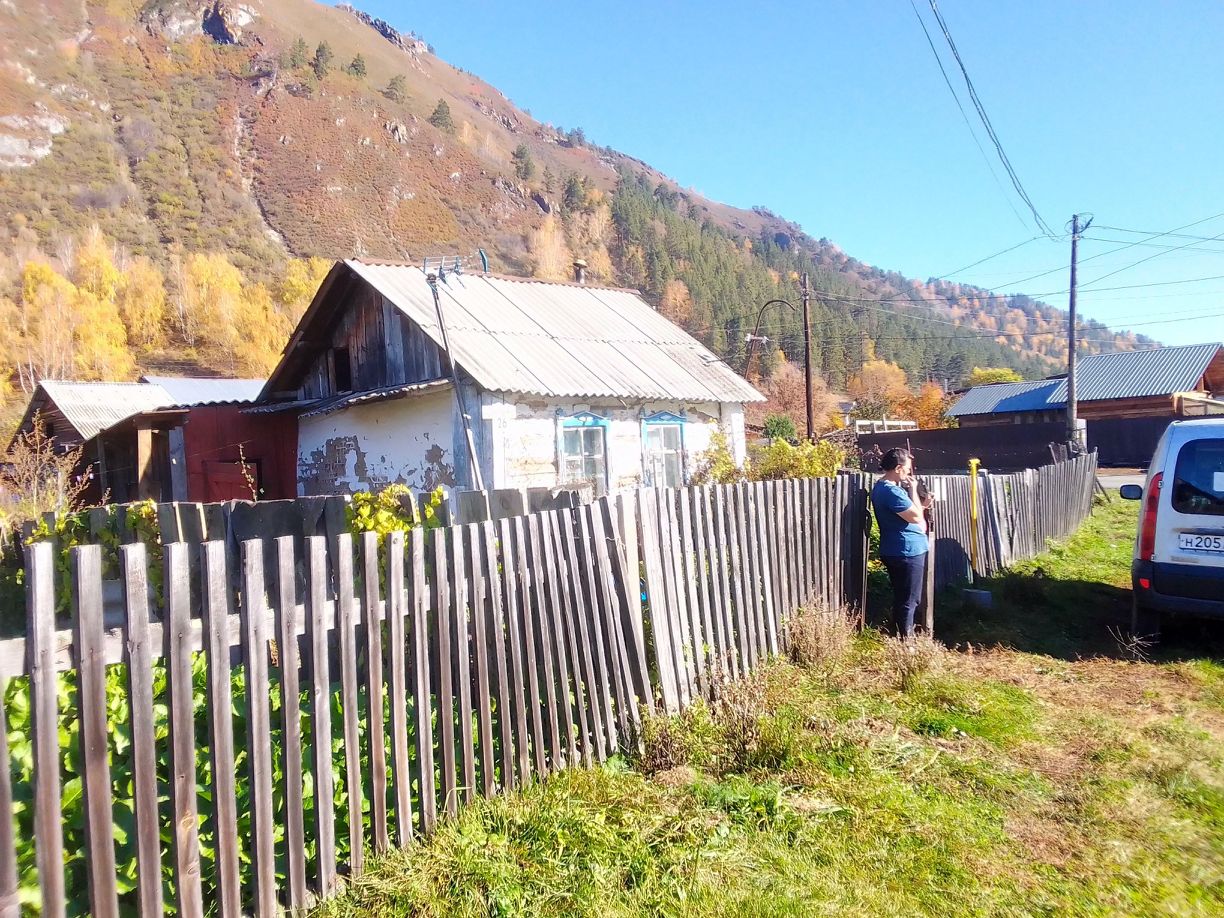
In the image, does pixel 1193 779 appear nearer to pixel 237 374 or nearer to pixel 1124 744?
pixel 1124 744

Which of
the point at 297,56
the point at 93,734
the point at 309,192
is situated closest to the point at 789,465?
the point at 93,734

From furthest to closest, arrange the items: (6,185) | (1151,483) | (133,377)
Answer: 1. (6,185)
2. (133,377)
3. (1151,483)

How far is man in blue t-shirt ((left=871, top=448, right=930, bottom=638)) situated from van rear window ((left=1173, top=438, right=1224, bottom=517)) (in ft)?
6.27

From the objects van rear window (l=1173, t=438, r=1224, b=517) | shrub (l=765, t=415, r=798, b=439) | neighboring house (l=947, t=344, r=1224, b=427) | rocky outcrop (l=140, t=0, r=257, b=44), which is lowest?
van rear window (l=1173, t=438, r=1224, b=517)

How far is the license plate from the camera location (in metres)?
5.38

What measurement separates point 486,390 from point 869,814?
31.1 feet

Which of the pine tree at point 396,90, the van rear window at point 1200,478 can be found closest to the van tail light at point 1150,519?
the van rear window at point 1200,478

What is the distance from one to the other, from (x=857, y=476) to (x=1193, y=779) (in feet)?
10.8

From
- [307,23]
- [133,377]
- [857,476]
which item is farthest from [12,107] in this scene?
[857,476]

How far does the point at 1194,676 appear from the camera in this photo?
503 centimetres

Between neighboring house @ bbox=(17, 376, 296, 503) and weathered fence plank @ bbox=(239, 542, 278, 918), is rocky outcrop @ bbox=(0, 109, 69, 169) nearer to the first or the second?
neighboring house @ bbox=(17, 376, 296, 503)

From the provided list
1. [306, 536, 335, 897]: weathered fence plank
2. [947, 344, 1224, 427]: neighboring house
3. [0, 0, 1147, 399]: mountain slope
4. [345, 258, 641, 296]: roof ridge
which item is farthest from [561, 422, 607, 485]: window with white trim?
[0, 0, 1147, 399]: mountain slope

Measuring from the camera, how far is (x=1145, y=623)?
5855 mm

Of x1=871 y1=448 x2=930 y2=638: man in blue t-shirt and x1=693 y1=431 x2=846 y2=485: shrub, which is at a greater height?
x1=693 y1=431 x2=846 y2=485: shrub
